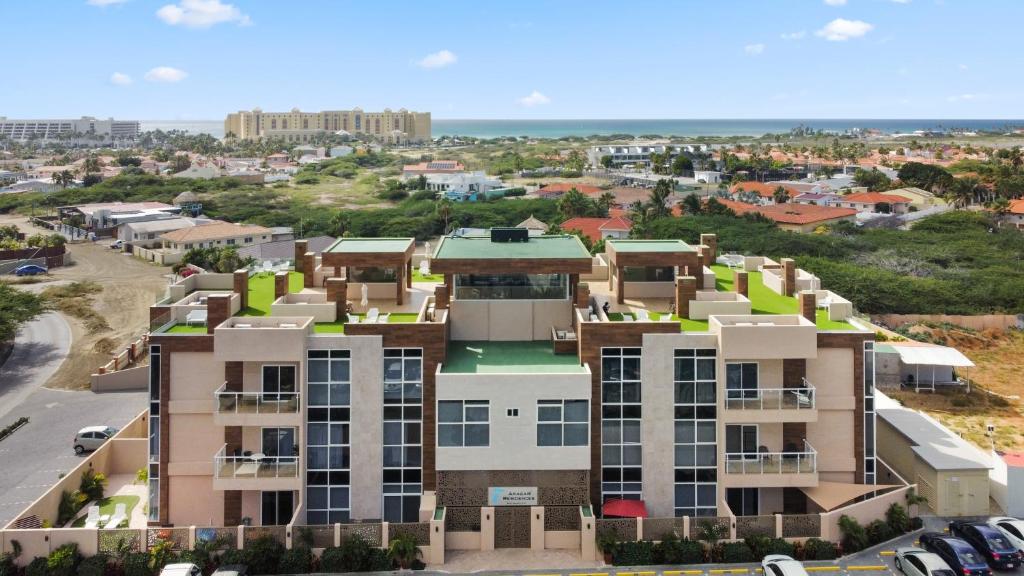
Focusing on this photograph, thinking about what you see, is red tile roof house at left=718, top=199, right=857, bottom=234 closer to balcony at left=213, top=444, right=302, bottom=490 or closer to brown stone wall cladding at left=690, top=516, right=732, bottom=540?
brown stone wall cladding at left=690, top=516, right=732, bottom=540

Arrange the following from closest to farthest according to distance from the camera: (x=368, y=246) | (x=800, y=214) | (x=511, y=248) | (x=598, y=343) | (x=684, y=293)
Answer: (x=598, y=343) → (x=684, y=293) → (x=511, y=248) → (x=368, y=246) → (x=800, y=214)

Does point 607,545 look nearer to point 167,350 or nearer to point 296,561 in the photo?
point 296,561

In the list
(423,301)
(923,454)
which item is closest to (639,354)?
(423,301)

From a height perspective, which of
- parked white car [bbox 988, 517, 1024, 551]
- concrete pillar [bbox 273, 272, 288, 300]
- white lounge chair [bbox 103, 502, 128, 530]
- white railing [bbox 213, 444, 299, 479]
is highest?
concrete pillar [bbox 273, 272, 288, 300]

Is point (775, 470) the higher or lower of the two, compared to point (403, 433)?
lower

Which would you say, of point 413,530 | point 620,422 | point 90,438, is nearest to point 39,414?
point 90,438

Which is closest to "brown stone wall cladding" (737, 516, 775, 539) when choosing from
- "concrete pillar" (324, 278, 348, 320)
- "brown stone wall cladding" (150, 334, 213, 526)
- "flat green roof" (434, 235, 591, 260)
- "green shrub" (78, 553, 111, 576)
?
"flat green roof" (434, 235, 591, 260)

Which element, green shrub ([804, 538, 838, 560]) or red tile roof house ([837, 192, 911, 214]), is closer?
green shrub ([804, 538, 838, 560])
